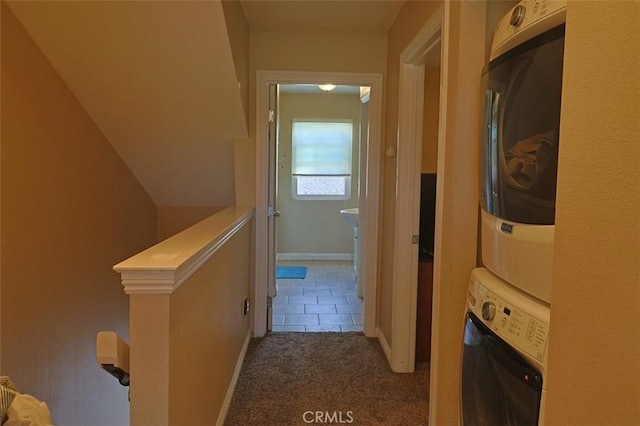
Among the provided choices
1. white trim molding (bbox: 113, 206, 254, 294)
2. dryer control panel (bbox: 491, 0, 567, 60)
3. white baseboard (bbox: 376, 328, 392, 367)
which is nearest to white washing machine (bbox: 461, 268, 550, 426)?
dryer control panel (bbox: 491, 0, 567, 60)

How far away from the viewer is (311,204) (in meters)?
6.18

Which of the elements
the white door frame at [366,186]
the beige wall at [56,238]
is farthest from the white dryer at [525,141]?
the beige wall at [56,238]

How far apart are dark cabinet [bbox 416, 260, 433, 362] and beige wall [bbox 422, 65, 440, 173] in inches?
27.3

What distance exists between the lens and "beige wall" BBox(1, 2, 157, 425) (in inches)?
85.3

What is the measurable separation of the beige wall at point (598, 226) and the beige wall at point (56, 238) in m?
2.28

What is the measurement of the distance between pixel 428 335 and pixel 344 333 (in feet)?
2.42

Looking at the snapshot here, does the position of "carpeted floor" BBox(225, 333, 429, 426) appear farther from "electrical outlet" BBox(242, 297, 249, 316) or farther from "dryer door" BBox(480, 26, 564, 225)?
"dryer door" BBox(480, 26, 564, 225)

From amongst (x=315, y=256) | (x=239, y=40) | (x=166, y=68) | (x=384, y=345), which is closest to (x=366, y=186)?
(x=384, y=345)

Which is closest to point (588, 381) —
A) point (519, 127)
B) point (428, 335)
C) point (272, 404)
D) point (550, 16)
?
point (519, 127)

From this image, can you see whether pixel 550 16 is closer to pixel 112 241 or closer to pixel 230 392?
pixel 230 392

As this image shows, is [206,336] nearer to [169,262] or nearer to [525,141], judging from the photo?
[169,262]

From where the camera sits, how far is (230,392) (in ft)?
8.00

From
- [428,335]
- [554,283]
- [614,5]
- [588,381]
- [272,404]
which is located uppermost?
[614,5]

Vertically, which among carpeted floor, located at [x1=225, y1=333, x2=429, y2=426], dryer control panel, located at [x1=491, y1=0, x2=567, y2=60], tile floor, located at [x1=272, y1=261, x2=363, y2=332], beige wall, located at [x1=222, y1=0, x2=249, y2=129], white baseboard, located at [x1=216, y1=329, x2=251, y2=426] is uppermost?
beige wall, located at [x1=222, y1=0, x2=249, y2=129]
